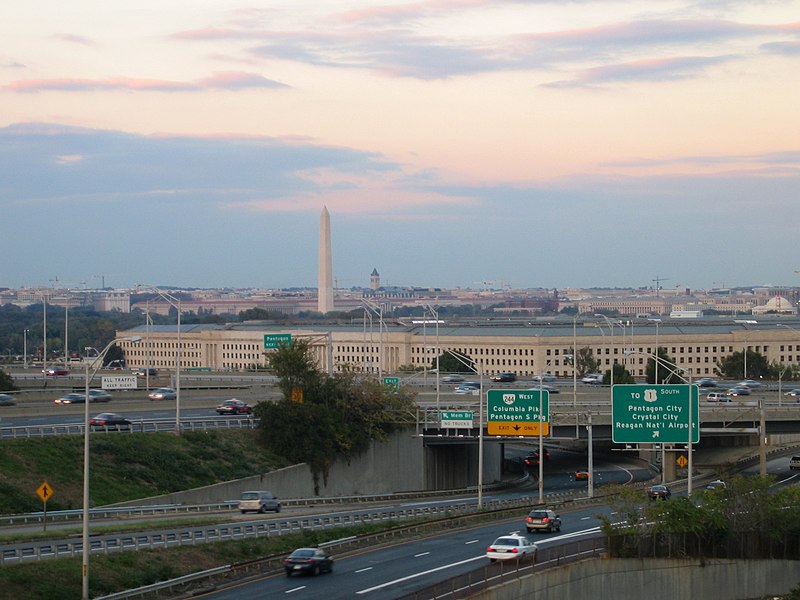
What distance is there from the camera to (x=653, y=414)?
209ft

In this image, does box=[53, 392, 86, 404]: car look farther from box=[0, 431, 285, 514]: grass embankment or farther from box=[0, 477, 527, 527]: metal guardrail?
box=[0, 477, 527, 527]: metal guardrail

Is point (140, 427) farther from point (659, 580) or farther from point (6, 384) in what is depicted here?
point (659, 580)

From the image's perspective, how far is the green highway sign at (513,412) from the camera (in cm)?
7153

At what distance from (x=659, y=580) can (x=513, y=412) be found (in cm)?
2210

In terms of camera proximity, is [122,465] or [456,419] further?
[456,419]

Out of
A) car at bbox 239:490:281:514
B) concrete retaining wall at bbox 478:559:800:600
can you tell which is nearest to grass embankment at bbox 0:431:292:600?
car at bbox 239:490:281:514

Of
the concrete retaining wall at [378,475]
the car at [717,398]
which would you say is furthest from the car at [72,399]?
the car at [717,398]

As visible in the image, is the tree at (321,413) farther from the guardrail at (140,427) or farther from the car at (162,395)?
the car at (162,395)

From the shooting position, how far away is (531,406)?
7162cm

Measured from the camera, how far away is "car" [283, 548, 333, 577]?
43656 mm

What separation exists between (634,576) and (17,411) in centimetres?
4964

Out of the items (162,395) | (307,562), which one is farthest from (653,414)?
(162,395)

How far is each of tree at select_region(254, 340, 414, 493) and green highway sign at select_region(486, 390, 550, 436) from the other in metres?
13.1

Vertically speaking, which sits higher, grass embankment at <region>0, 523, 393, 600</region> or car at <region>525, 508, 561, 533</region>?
grass embankment at <region>0, 523, 393, 600</region>
